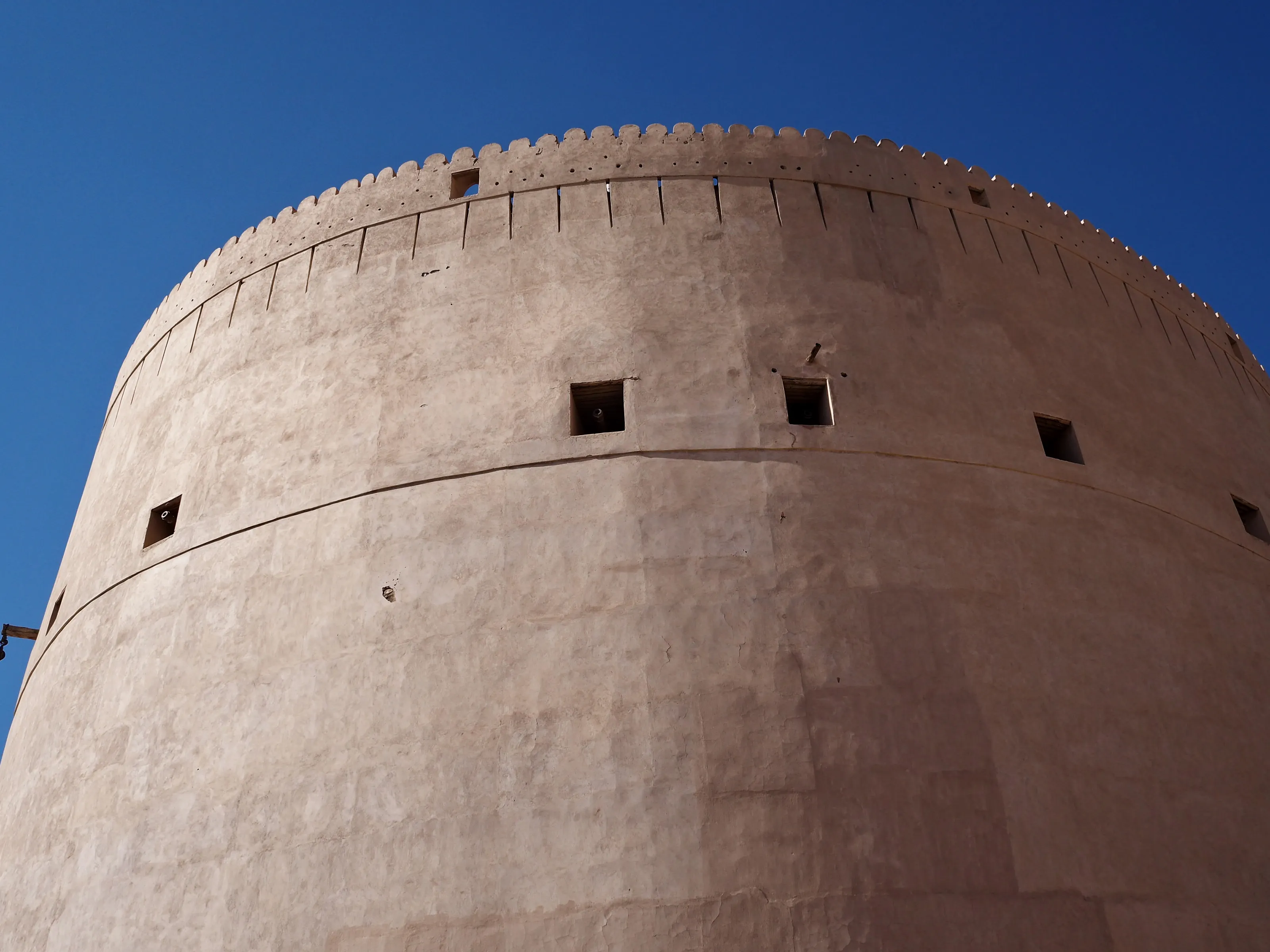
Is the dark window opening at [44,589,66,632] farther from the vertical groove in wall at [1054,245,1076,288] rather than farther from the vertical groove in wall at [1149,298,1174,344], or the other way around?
the vertical groove in wall at [1149,298,1174,344]

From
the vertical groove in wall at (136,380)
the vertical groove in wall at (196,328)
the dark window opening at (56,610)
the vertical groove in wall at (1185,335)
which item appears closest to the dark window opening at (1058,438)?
the vertical groove in wall at (1185,335)

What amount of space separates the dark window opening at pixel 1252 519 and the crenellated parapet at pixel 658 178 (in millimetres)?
1994

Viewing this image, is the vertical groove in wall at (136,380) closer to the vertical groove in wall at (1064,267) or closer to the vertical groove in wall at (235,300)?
the vertical groove in wall at (235,300)

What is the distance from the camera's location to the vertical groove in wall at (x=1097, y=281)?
945 cm

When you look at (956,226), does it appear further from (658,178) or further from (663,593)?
(663,593)

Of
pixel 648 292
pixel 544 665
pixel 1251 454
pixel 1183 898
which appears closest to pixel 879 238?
pixel 648 292

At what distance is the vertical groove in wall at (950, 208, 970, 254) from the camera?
8930mm

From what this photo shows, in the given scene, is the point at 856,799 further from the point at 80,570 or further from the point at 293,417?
the point at 80,570

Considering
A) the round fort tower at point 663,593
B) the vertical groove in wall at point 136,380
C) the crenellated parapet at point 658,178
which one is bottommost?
the round fort tower at point 663,593

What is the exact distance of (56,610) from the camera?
9.48m

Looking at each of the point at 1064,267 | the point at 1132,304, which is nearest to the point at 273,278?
the point at 1064,267

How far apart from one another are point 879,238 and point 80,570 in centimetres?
665

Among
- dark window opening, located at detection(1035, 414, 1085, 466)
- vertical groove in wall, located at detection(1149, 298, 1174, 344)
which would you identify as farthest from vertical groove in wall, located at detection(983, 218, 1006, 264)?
vertical groove in wall, located at detection(1149, 298, 1174, 344)

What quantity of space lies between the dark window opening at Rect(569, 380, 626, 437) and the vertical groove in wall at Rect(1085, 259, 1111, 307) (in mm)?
4307
